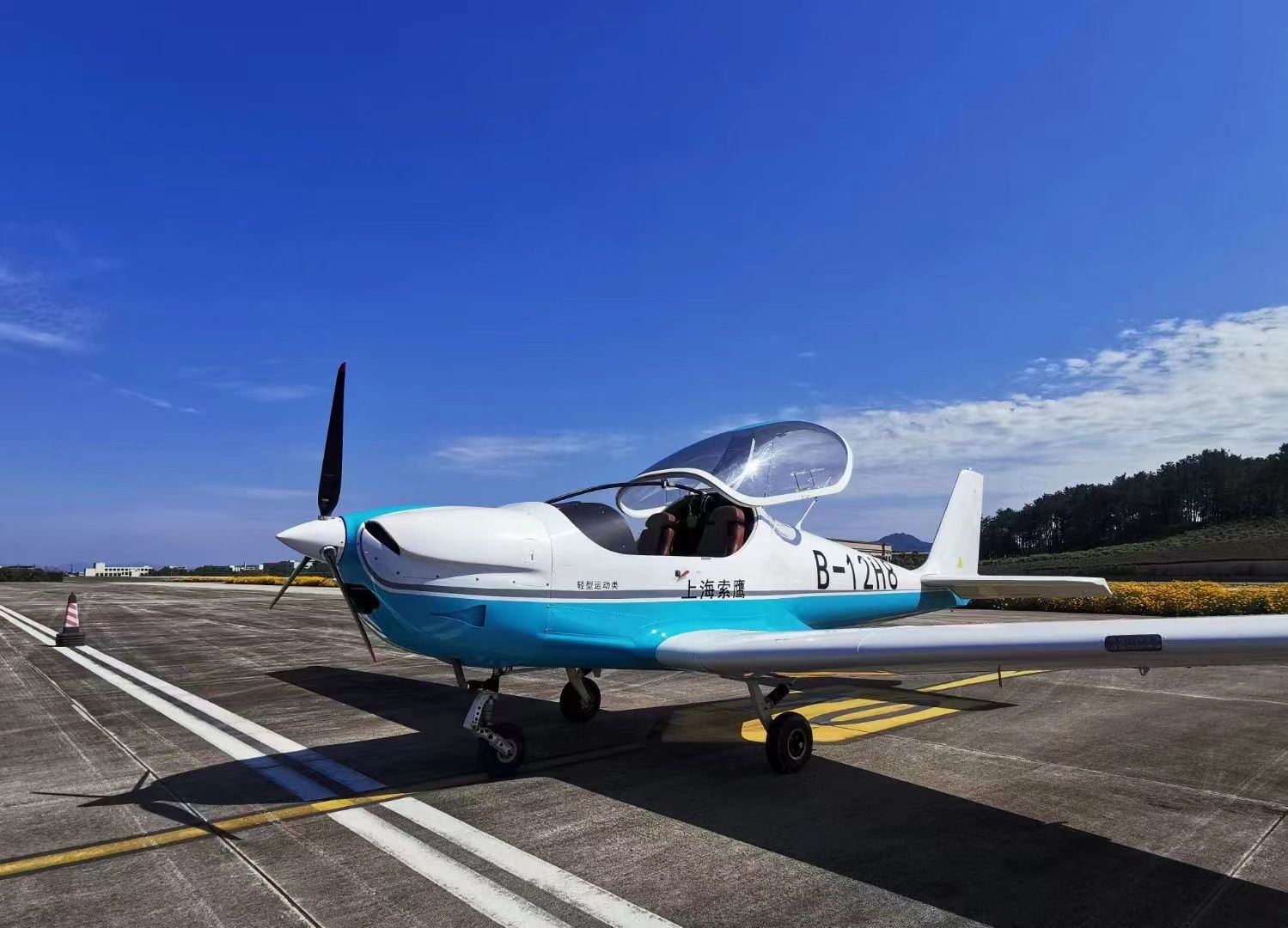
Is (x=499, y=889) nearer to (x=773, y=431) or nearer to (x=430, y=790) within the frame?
(x=430, y=790)

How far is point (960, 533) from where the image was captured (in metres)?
10.7

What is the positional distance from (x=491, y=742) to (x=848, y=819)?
266 centimetres

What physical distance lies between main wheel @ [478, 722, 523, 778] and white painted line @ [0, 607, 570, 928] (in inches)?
40.6

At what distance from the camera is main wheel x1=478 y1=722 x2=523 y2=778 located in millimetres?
5676

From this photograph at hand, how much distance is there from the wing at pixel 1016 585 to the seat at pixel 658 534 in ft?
12.7

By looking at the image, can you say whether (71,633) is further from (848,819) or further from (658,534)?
(848,819)

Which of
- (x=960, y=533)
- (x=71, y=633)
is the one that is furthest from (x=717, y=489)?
(x=71, y=633)

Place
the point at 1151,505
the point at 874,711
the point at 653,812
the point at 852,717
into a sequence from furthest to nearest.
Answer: the point at 1151,505, the point at 874,711, the point at 852,717, the point at 653,812

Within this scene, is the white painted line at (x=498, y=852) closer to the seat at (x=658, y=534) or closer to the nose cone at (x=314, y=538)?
the nose cone at (x=314, y=538)

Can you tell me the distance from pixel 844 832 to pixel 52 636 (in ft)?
66.7

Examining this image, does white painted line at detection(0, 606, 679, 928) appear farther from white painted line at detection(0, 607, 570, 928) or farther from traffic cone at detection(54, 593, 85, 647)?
traffic cone at detection(54, 593, 85, 647)

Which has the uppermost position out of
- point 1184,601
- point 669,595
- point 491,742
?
point 669,595

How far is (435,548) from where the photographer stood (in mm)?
5281

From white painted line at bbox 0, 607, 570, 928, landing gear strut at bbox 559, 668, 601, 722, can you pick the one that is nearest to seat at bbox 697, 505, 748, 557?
landing gear strut at bbox 559, 668, 601, 722
